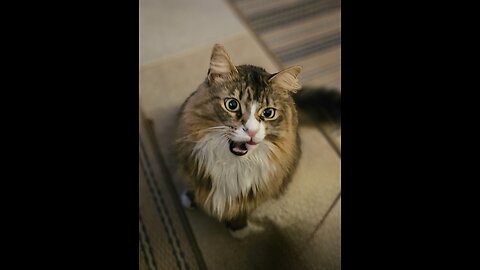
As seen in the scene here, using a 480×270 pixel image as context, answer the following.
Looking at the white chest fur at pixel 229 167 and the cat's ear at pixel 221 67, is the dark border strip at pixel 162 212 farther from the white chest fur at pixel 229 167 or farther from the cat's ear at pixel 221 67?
the cat's ear at pixel 221 67

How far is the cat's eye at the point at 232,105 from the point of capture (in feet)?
3.01

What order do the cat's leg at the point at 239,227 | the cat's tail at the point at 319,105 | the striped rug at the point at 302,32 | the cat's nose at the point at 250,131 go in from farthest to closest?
the striped rug at the point at 302,32
the cat's tail at the point at 319,105
the cat's leg at the point at 239,227
the cat's nose at the point at 250,131

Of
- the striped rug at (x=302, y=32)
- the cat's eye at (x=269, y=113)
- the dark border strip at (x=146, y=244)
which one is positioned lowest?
the dark border strip at (x=146, y=244)

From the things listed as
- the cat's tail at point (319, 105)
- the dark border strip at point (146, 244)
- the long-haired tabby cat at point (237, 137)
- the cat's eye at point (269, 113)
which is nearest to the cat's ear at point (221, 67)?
the long-haired tabby cat at point (237, 137)

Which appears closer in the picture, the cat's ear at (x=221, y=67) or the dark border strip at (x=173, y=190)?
the cat's ear at (x=221, y=67)

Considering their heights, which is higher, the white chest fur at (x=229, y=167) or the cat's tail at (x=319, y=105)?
the cat's tail at (x=319, y=105)

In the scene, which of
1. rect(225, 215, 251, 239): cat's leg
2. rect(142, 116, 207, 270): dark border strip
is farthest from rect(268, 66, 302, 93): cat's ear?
rect(142, 116, 207, 270): dark border strip

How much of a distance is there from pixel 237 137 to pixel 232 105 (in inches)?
3.1

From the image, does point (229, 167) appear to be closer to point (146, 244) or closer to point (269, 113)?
point (269, 113)

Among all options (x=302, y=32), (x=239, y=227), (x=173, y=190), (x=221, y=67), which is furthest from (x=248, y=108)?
(x=302, y=32)

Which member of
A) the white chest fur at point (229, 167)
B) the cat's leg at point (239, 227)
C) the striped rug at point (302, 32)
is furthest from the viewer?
the striped rug at point (302, 32)
